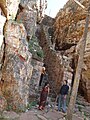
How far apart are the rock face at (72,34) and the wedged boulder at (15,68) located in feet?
21.9

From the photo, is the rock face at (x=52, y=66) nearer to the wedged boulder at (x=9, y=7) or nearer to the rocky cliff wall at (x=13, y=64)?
the rocky cliff wall at (x=13, y=64)

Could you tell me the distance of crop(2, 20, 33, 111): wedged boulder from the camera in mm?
10891

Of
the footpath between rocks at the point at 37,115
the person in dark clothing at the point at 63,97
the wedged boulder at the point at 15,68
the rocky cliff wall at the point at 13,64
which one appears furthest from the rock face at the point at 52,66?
the wedged boulder at the point at 15,68

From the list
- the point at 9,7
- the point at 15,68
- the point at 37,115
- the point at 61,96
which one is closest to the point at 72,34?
the point at 61,96

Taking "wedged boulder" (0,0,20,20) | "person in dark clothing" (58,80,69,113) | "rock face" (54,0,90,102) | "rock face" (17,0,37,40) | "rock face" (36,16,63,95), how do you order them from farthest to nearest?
"rock face" (54,0,90,102) < "rock face" (36,16,63,95) < "rock face" (17,0,37,40) < "person in dark clothing" (58,80,69,113) < "wedged boulder" (0,0,20,20)

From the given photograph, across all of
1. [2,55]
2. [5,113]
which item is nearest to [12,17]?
[2,55]

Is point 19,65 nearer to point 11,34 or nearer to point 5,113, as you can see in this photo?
point 11,34

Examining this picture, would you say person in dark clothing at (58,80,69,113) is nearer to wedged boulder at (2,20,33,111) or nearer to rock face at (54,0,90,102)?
wedged boulder at (2,20,33,111)

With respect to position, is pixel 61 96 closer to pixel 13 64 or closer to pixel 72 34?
pixel 13 64

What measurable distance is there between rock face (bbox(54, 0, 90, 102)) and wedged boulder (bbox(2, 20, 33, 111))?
21.9 feet

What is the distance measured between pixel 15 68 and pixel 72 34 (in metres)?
10.7

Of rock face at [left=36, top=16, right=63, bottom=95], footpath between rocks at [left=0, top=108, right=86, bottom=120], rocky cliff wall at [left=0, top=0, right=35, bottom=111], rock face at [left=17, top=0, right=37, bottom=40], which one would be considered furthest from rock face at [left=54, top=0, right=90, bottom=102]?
rocky cliff wall at [left=0, top=0, right=35, bottom=111]

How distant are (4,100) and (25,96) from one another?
1396mm

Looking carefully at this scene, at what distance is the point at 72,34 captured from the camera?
2088 centimetres
